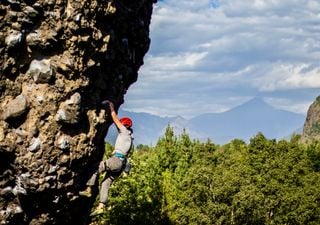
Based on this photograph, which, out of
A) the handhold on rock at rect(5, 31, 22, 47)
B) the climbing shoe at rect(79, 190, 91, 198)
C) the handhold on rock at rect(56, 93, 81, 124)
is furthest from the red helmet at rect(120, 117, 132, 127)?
the handhold on rock at rect(5, 31, 22, 47)

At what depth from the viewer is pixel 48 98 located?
10.8 m

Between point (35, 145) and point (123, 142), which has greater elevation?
point (123, 142)

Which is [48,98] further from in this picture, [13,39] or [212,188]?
[212,188]

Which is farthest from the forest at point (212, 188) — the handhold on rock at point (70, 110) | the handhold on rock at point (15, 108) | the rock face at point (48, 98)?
the handhold on rock at point (15, 108)

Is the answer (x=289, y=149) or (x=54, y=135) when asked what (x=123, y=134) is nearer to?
(x=54, y=135)

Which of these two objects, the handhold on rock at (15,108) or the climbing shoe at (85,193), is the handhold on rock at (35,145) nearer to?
the handhold on rock at (15,108)

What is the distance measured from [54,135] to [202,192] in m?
26.8

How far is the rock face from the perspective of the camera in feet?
34.6

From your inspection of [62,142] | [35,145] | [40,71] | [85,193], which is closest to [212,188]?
[85,193]

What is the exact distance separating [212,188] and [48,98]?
90.2ft

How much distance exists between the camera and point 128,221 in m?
36.9

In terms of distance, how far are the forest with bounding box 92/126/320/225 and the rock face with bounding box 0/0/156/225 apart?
2483 cm

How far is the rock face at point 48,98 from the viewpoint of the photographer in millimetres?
10539

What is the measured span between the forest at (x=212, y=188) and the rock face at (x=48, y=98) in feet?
81.5
